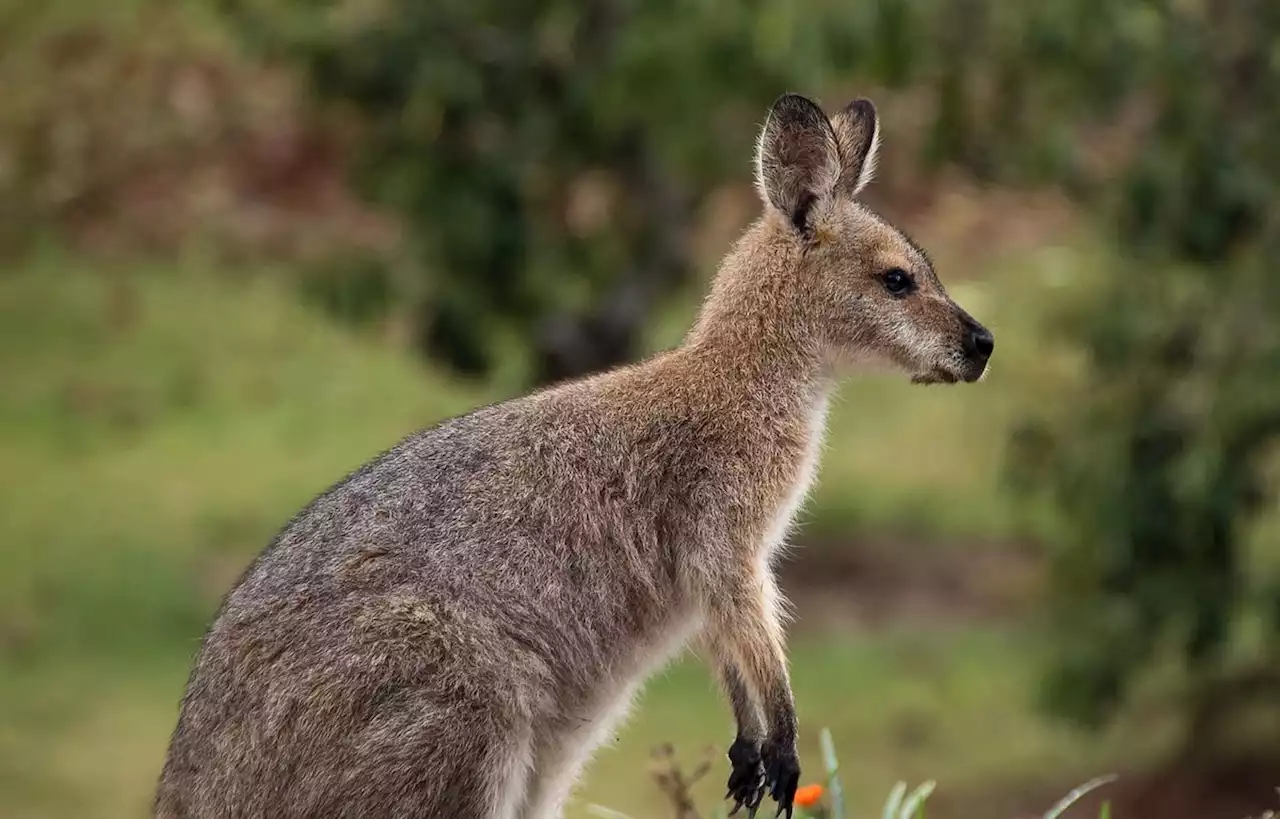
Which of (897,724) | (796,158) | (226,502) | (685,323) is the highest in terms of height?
(685,323)

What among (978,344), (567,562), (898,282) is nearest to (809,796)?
(567,562)

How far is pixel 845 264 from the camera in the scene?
5301 millimetres

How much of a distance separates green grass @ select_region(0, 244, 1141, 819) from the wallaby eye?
3762 millimetres

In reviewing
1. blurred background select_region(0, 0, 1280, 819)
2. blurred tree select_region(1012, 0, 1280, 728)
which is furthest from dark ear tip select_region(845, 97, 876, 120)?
blurred tree select_region(1012, 0, 1280, 728)

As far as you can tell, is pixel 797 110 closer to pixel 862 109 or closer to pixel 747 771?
pixel 862 109

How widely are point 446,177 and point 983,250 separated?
7.13 m

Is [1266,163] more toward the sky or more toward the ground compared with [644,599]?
more toward the sky

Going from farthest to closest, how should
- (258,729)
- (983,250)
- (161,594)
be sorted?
1. (983,250)
2. (161,594)
3. (258,729)

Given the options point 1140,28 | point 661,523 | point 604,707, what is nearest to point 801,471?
point 661,523

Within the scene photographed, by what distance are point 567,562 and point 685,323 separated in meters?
13.5

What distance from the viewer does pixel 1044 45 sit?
9.11 metres

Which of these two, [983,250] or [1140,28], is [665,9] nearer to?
[1140,28]

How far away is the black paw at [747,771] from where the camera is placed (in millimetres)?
5043

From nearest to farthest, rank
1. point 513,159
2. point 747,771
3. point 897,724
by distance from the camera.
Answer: point 747,771, point 897,724, point 513,159
